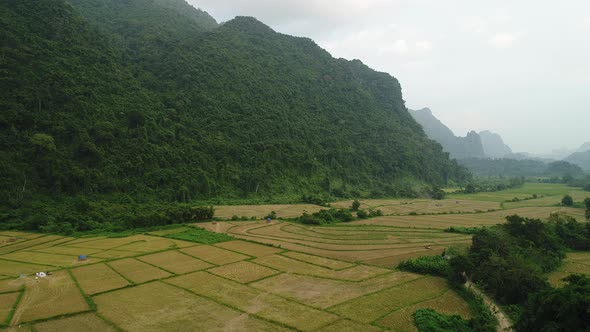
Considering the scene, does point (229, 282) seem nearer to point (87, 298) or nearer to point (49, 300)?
point (87, 298)

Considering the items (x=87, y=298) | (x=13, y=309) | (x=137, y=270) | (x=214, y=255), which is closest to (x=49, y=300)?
(x=13, y=309)

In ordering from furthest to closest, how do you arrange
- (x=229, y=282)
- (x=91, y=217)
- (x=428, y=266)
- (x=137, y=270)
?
(x=91, y=217)
(x=428, y=266)
(x=137, y=270)
(x=229, y=282)

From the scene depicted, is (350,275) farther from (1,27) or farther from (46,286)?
(1,27)

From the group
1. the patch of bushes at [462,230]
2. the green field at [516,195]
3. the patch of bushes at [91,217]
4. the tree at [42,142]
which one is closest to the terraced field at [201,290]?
the patch of bushes at [91,217]

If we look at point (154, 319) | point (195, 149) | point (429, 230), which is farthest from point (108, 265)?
point (195, 149)

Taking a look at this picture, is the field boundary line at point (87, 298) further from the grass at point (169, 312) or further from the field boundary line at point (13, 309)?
the field boundary line at point (13, 309)
